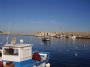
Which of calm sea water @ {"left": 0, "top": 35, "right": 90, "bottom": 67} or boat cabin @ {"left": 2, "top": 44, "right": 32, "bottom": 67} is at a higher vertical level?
boat cabin @ {"left": 2, "top": 44, "right": 32, "bottom": 67}

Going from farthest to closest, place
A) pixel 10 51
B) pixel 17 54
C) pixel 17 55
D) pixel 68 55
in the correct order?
pixel 68 55 → pixel 10 51 → pixel 17 54 → pixel 17 55

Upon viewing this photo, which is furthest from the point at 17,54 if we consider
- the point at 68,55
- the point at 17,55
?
the point at 68,55

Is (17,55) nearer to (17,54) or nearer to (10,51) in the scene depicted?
(17,54)

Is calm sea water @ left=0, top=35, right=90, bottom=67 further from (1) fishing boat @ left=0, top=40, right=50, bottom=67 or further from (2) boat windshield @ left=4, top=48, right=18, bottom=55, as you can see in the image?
(1) fishing boat @ left=0, top=40, right=50, bottom=67

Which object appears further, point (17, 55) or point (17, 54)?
point (17, 54)

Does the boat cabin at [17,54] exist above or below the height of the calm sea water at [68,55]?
above

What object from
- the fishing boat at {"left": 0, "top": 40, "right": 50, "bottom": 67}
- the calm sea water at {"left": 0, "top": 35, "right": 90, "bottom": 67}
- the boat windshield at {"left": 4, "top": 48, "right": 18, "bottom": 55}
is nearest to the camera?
the fishing boat at {"left": 0, "top": 40, "right": 50, "bottom": 67}

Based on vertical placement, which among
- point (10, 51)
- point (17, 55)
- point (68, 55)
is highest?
point (10, 51)

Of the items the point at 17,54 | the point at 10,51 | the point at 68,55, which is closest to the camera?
the point at 17,54

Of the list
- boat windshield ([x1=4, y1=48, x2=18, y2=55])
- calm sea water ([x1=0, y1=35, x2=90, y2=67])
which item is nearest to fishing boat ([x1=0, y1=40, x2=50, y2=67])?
boat windshield ([x1=4, y1=48, x2=18, y2=55])

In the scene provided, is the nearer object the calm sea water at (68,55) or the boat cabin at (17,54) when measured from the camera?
the boat cabin at (17,54)

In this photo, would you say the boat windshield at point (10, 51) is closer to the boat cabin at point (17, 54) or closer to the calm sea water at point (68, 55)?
the boat cabin at point (17, 54)

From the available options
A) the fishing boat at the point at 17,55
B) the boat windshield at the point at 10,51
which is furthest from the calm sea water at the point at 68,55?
the fishing boat at the point at 17,55

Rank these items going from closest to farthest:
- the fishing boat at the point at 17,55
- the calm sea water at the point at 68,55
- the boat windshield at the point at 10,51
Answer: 1. the fishing boat at the point at 17,55
2. the boat windshield at the point at 10,51
3. the calm sea water at the point at 68,55
